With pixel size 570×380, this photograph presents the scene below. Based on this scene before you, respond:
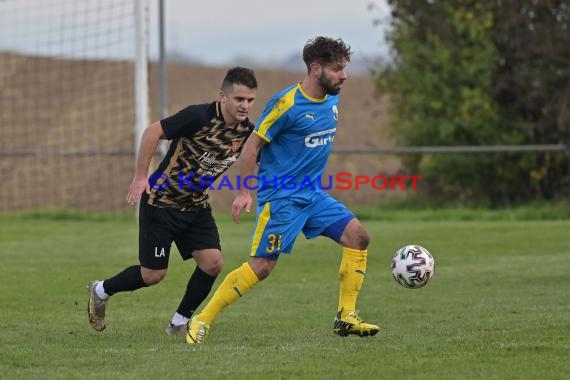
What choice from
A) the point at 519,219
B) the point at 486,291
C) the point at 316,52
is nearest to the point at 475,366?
the point at 316,52

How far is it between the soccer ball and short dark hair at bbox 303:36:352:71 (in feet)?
5.43

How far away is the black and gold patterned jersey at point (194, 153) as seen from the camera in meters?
8.15

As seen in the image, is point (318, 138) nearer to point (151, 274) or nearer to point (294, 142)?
point (294, 142)

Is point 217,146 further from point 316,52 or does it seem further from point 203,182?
point 316,52

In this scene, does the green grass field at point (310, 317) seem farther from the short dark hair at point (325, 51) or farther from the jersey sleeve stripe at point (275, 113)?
the short dark hair at point (325, 51)

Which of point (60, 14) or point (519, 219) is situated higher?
point (60, 14)

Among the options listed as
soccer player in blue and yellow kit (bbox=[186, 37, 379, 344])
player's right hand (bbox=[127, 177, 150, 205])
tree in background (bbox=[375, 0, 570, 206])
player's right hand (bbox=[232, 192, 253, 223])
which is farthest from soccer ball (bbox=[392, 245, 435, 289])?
tree in background (bbox=[375, 0, 570, 206])

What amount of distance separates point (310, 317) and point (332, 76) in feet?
7.78

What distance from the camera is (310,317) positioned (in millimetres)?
9547

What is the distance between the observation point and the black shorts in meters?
8.40

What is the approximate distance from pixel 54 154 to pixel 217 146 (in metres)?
12.6

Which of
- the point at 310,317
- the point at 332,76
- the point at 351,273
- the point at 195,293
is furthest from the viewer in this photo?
the point at 310,317

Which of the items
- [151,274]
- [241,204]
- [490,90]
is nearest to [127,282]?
[151,274]

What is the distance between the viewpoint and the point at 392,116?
80.0 ft
